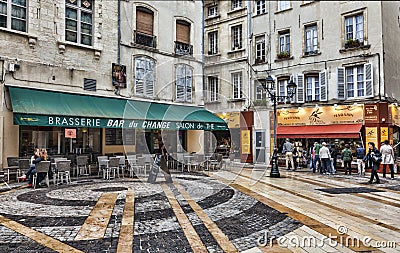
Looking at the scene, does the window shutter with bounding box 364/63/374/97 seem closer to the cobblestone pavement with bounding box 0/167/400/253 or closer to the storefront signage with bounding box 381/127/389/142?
the storefront signage with bounding box 381/127/389/142

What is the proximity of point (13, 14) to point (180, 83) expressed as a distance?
315 inches

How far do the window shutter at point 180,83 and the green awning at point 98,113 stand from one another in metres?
0.58

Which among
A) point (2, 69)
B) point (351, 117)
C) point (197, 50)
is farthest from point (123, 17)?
point (351, 117)

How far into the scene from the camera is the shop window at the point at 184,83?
671 inches

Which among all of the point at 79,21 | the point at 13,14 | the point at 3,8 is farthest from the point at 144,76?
the point at 3,8

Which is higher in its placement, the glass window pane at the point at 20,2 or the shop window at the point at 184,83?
the glass window pane at the point at 20,2

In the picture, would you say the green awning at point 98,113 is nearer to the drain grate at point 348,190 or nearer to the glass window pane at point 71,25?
the glass window pane at point 71,25

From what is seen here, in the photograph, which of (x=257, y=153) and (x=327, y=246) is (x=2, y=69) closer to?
(x=327, y=246)

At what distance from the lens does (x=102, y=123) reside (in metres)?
12.4

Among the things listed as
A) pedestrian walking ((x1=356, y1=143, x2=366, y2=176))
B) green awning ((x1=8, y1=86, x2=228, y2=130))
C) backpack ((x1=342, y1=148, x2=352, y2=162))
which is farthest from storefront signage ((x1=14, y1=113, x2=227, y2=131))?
pedestrian walking ((x1=356, y1=143, x2=366, y2=176))

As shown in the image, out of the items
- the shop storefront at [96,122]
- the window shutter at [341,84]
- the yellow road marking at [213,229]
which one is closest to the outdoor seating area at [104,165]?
the shop storefront at [96,122]

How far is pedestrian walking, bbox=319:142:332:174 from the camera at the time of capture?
14.5 m

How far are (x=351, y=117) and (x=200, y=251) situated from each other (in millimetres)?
13620

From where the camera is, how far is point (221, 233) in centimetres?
543
